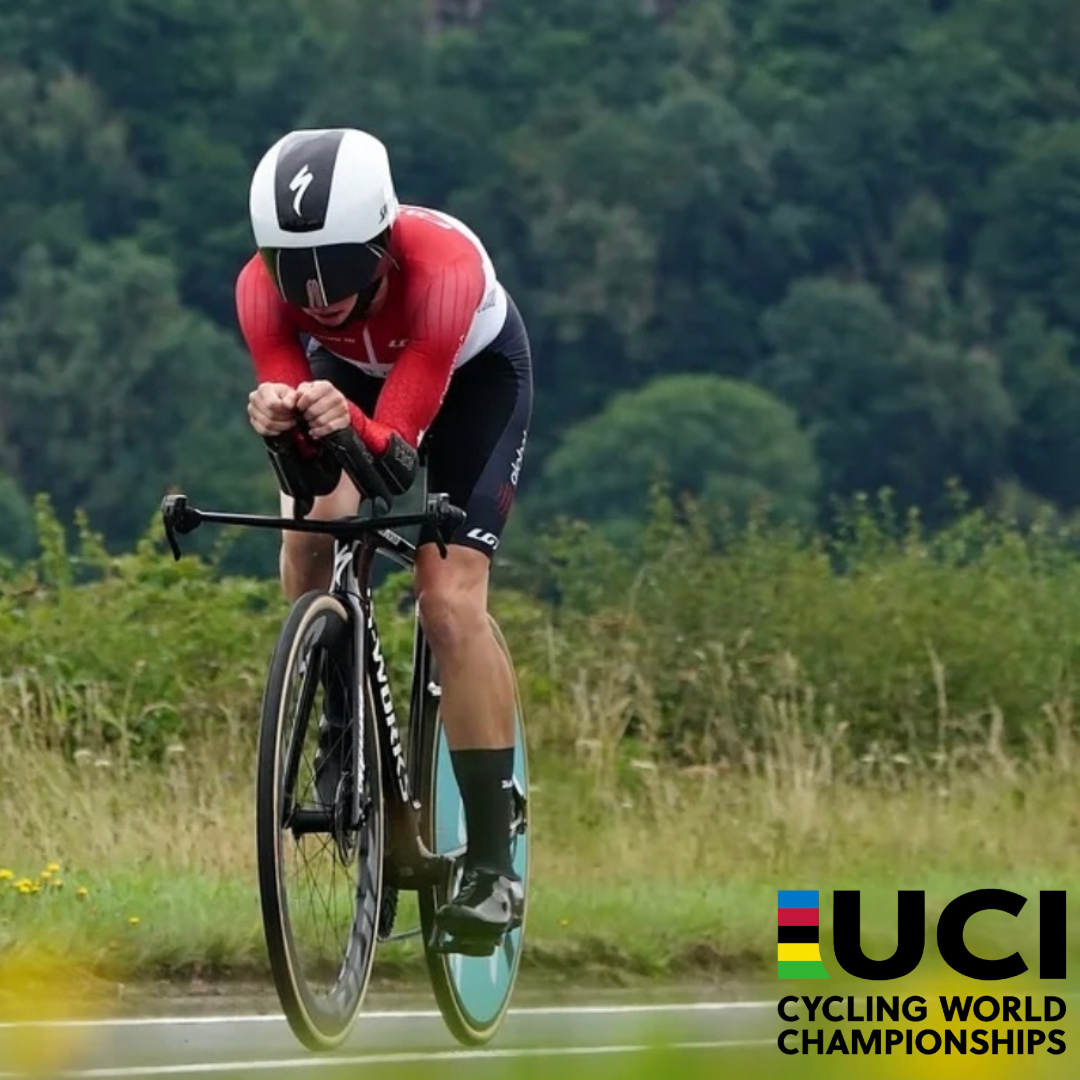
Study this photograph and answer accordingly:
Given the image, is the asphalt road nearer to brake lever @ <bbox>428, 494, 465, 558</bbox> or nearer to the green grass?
the green grass

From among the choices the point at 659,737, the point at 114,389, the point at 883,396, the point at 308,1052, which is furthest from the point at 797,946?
the point at 883,396

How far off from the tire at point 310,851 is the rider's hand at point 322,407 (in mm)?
338

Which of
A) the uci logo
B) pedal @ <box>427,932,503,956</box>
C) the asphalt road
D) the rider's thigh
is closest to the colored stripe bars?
the uci logo

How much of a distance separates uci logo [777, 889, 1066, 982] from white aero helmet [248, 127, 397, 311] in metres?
1.52

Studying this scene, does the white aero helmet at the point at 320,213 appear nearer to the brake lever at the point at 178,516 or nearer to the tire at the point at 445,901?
the brake lever at the point at 178,516

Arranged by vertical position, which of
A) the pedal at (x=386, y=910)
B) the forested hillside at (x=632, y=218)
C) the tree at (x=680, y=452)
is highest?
the forested hillside at (x=632, y=218)

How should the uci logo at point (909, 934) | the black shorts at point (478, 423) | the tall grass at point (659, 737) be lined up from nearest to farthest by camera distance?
the uci logo at point (909, 934) → the black shorts at point (478, 423) → the tall grass at point (659, 737)

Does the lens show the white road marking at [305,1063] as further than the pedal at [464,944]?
No

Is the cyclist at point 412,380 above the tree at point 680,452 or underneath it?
underneath

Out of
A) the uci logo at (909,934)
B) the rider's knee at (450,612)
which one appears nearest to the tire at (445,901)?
the rider's knee at (450,612)

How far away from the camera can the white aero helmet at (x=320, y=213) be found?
602cm

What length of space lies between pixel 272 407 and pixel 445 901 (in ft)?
4.04

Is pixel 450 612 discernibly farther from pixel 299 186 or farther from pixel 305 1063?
pixel 305 1063

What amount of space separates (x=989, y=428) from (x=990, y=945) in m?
80.8
